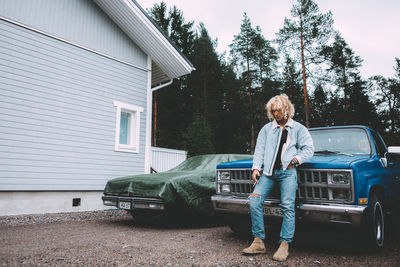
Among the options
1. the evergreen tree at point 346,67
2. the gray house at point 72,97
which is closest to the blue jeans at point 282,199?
the gray house at point 72,97

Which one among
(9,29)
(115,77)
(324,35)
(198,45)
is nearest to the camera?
(9,29)

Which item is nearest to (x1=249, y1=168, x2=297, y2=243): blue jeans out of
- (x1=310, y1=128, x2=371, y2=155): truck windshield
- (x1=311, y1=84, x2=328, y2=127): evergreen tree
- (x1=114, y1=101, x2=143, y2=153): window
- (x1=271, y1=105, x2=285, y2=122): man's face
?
(x1=271, y1=105, x2=285, y2=122): man's face

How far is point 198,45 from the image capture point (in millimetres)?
29078

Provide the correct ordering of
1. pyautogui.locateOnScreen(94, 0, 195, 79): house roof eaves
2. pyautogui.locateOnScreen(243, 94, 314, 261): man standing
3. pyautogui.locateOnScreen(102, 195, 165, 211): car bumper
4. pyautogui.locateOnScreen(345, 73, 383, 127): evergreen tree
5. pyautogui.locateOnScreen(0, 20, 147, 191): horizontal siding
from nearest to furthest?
pyautogui.locateOnScreen(243, 94, 314, 261): man standing
pyautogui.locateOnScreen(102, 195, 165, 211): car bumper
pyautogui.locateOnScreen(0, 20, 147, 191): horizontal siding
pyautogui.locateOnScreen(94, 0, 195, 79): house roof eaves
pyautogui.locateOnScreen(345, 73, 383, 127): evergreen tree

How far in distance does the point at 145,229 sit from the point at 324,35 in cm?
2177

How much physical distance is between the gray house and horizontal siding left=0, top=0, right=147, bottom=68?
0.03m

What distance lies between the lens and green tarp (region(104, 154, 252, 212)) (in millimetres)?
5723

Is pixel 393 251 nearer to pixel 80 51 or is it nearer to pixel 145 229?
pixel 145 229

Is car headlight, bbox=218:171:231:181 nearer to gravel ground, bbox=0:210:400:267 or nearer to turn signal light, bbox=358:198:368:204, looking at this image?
gravel ground, bbox=0:210:400:267

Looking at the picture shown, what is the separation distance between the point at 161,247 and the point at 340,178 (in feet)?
8.34

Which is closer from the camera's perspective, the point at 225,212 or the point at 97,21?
the point at 225,212

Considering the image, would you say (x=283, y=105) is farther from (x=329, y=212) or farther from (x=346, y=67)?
(x=346, y=67)

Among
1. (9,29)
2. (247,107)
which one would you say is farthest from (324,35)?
(9,29)

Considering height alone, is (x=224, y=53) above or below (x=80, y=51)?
above
